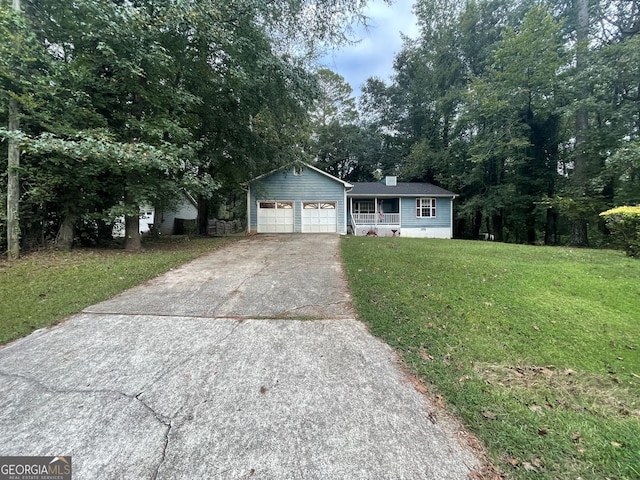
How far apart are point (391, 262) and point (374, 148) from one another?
72.5 ft

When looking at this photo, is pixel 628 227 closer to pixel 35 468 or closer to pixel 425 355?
pixel 425 355

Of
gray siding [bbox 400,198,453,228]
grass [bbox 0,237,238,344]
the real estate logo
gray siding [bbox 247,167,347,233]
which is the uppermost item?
gray siding [bbox 247,167,347,233]

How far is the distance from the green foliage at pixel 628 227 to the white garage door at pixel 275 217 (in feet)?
42.3

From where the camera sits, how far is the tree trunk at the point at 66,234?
8.42 meters

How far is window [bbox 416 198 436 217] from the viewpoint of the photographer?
1870 cm

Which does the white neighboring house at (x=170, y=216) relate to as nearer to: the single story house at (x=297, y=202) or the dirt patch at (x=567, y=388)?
the single story house at (x=297, y=202)

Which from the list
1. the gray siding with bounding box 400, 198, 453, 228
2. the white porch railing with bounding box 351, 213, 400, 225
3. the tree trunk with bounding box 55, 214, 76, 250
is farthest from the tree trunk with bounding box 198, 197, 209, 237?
the gray siding with bounding box 400, 198, 453, 228

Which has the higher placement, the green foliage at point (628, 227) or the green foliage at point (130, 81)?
the green foliage at point (130, 81)

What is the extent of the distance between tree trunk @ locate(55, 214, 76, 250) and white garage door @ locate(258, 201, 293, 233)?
8.77m

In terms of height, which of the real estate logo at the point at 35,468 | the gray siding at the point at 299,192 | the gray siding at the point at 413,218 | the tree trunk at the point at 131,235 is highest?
the gray siding at the point at 299,192

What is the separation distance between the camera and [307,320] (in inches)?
151

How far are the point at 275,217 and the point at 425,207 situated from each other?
950cm

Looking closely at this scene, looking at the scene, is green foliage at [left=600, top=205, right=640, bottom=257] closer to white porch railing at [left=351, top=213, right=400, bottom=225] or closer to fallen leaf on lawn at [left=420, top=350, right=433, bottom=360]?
fallen leaf on lawn at [left=420, top=350, right=433, bottom=360]

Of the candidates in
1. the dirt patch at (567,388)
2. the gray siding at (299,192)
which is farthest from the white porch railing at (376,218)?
the dirt patch at (567,388)
